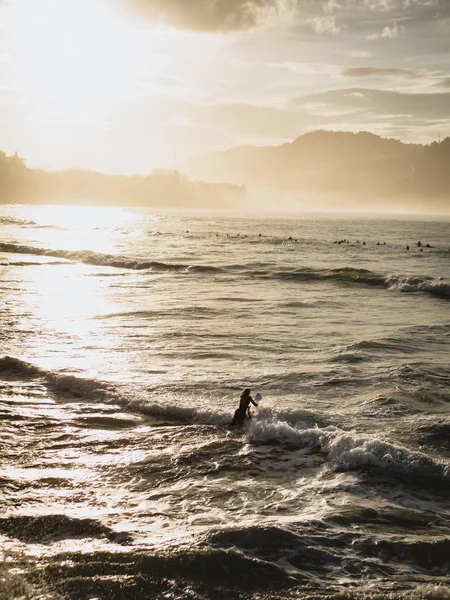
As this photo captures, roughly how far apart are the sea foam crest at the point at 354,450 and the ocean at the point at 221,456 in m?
0.03

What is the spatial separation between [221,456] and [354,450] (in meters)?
2.77

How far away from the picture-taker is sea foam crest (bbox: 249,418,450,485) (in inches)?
475

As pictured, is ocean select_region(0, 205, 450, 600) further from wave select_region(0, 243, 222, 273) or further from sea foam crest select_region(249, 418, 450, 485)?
wave select_region(0, 243, 222, 273)

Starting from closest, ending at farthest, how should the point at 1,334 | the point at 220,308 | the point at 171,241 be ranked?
the point at 1,334, the point at 220,308, the point at 171,241

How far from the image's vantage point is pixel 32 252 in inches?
2623

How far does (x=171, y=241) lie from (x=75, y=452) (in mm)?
72598

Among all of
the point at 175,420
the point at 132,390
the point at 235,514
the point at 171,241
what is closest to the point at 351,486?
the point at 235,514

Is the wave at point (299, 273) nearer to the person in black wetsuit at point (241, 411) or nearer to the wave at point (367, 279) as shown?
the wave at point (367, 279)

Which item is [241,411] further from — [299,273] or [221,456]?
[299,273]

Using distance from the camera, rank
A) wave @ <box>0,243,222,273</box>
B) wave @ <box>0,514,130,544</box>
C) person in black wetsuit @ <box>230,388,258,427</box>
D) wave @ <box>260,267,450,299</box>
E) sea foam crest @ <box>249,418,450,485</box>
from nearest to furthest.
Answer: wave @ <box>0,514,130,544</box> → sea foam crest @ <box>249,418,450,485</box> → person in black wetsuit @ <box>230,388,258,427</box> → wave @ <box>260,267,450,299</box> → wave @ <box>0,243,222,273</box>

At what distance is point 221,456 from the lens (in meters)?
12.8

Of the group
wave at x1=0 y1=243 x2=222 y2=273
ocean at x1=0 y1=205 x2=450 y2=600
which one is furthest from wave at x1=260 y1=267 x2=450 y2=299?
ocean at x1=0 y1=205 x2=450 y2=600

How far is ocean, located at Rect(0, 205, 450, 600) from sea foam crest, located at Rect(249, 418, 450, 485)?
3cm

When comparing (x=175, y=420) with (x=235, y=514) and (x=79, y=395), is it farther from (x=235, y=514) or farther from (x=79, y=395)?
(x=235, y=514)
